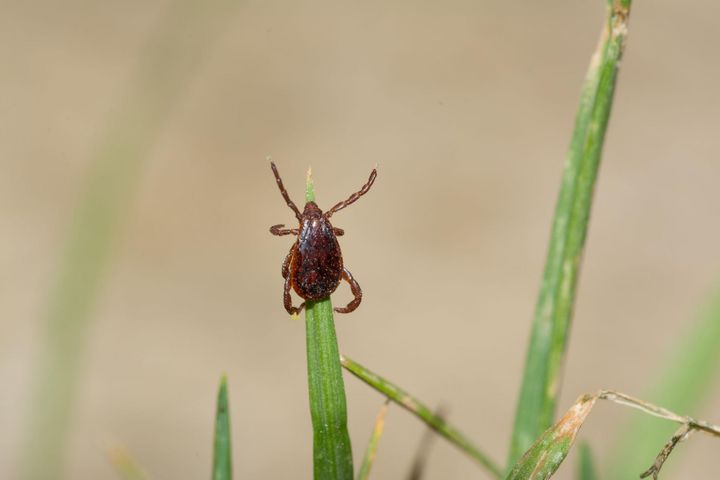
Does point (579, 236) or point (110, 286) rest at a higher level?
point (110, 286)

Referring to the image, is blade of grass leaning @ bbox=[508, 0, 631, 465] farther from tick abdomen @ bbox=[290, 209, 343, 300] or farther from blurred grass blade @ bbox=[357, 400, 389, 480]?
tick abdomen @ bbox=[290, 209, 343, 300]

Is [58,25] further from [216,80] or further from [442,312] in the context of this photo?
[442,312]

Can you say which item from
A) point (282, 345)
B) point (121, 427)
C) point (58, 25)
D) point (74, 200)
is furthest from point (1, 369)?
point (58, 25)

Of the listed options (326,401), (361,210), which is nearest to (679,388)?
(326,401)

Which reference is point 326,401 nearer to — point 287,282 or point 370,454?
point 370,454

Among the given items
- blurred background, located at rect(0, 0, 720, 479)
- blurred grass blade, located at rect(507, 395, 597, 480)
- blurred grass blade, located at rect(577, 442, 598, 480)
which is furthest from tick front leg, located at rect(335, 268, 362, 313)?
blurred background, located at rect(0, 0, 720, 479)

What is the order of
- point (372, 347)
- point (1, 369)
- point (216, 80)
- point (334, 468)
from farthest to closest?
point (216, 80), point (372, 347), point (1, 369), point (334, 468)
